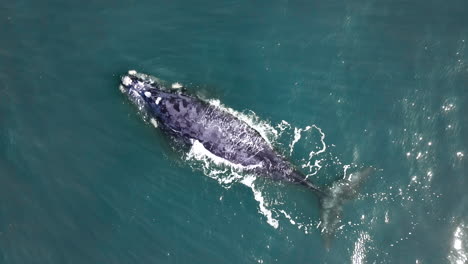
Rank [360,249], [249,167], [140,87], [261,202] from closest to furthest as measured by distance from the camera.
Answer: [360,249] < [261,202] < [249,167] < [140,87]

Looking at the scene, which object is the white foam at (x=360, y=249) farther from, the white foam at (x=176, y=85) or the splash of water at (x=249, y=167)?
the white foam at (x=176, y=85)

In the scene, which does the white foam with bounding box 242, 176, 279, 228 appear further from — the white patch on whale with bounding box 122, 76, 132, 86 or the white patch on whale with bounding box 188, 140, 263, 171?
the white patch on whale with bounding box 122, 76, 132, 86

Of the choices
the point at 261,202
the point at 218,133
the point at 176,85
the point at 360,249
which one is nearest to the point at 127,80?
the point at 176,85

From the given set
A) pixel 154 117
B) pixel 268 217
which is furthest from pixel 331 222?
pixel 154 117

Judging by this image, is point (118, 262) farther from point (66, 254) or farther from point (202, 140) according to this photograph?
point (202, 140)

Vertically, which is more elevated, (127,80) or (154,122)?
(127,80)

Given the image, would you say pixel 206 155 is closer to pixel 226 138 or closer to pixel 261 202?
pixel 226 138
